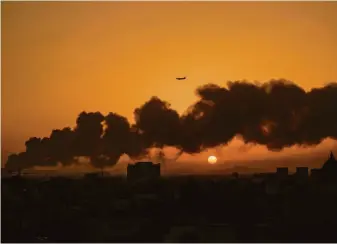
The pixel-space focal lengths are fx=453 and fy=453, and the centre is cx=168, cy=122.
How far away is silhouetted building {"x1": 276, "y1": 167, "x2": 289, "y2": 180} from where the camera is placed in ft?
27.1

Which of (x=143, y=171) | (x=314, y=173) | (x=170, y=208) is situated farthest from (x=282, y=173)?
(x=143, y=171)

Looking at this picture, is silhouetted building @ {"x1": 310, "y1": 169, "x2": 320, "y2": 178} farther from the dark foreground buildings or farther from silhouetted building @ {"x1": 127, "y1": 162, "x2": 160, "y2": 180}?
silhouetted building @ {"x1": 127, "y1": 162, "x2": 160, "y2": 180}

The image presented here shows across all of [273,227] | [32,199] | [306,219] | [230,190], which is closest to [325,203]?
[306,219]

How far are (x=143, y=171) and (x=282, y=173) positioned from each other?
2571 mm

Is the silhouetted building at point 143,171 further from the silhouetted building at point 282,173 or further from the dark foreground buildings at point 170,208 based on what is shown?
the silhouetted building at point 282,173

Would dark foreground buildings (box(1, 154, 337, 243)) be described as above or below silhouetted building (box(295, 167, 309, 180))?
below

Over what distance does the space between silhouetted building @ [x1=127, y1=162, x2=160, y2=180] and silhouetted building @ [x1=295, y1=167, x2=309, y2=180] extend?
2655 mm

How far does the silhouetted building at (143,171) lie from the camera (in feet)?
27.5

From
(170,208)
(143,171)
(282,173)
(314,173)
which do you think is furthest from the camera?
(314,173)

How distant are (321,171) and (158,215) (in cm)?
319

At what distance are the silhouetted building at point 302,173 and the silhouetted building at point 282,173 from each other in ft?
0.86

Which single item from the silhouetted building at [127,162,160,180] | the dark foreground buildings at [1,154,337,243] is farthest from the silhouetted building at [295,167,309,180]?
the silhouetted building at [127,162,160,180]

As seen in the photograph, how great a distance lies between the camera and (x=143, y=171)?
8.50 metres

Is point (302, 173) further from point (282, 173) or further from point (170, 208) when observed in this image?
point (170, 208)
